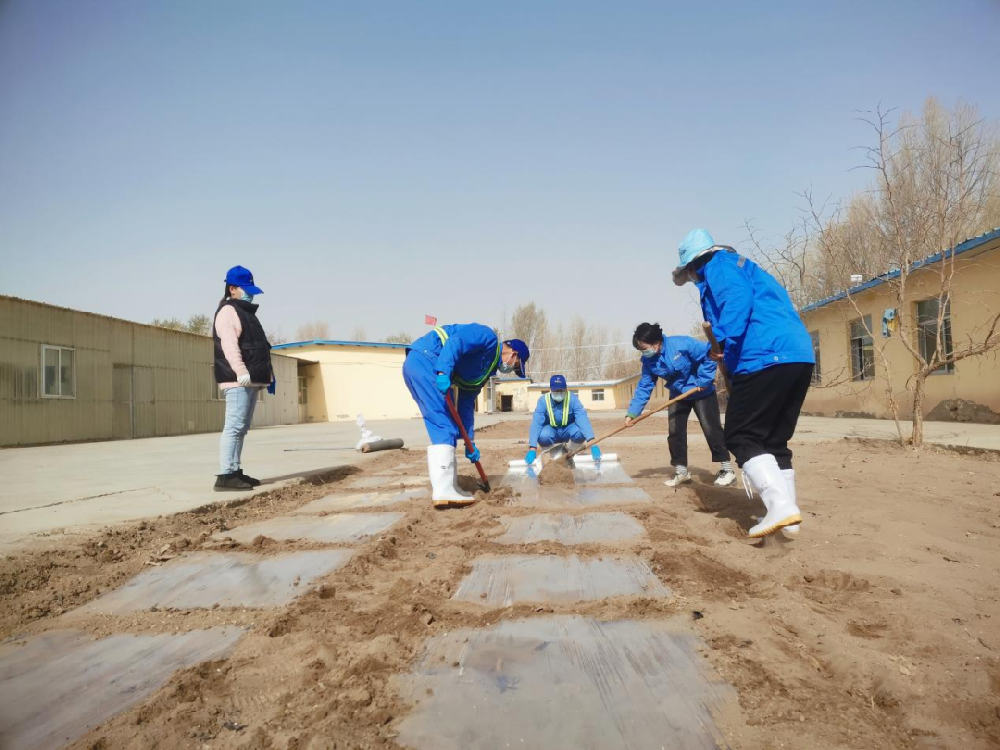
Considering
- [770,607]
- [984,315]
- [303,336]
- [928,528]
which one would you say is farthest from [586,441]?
[303,336]

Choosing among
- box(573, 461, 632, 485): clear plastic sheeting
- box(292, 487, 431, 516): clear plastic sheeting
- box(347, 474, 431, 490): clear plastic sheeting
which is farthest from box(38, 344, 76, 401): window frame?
box(573, 461, 632, 485): clear plastic sheeting

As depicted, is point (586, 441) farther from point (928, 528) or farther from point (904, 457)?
point (928, 528)

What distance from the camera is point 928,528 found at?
340cm

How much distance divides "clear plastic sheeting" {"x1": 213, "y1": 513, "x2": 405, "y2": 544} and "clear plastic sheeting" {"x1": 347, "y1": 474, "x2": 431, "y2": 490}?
1434 millimetres

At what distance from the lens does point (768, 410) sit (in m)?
3.28

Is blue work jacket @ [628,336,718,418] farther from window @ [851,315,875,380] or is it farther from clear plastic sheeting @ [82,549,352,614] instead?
window @ [851,315,875,380]

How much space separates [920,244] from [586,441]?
189 inches

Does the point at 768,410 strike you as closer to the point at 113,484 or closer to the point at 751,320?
the point at 751,320

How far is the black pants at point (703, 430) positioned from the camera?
543 cm

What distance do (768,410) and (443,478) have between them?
7.23 ft

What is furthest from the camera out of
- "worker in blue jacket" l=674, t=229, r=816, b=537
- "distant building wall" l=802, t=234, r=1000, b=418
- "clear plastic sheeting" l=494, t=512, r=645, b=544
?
"distant building wall" l=802, t=234, r=1000, b=418

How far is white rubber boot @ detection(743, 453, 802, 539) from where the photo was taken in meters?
3.06

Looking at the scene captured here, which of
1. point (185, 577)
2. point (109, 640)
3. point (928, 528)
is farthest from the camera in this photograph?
point (928, 528)

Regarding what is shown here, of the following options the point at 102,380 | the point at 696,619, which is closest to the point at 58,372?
the point at 102,380
